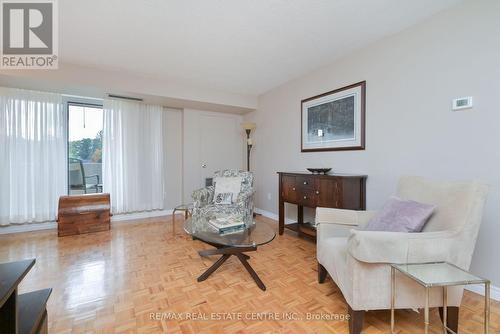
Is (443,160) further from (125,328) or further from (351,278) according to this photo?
(125,328)

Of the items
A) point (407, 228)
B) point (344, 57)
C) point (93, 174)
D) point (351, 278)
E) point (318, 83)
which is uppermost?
point (344, 57)

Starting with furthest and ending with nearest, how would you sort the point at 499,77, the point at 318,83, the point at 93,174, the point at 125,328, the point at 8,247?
the point at 93,174
the point at 318,83
the point at 8,247
the point at 499,77
the point at 125,328

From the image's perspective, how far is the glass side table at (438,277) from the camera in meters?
0.99

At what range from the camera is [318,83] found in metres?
3.06

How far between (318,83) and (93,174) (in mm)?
4019

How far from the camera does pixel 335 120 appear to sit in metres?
2.80

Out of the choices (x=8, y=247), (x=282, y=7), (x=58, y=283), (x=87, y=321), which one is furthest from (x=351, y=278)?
(x=8, y=247)

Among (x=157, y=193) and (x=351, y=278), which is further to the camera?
(x=157, y=193)

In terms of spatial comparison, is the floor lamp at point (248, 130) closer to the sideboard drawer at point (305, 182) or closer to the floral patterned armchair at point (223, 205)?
the floral patterned armchair at point (223, 205)

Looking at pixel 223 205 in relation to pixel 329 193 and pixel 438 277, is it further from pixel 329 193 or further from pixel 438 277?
pixel 438 277

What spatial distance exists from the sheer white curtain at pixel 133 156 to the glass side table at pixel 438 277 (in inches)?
153

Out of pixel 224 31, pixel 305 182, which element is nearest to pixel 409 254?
pixel 305 182

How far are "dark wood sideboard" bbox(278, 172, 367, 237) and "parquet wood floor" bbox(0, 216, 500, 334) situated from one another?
0.57 meters

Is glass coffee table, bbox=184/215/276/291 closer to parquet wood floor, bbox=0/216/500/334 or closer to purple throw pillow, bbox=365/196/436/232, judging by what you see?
parquet wood floor, bbox=0/216/500/334
